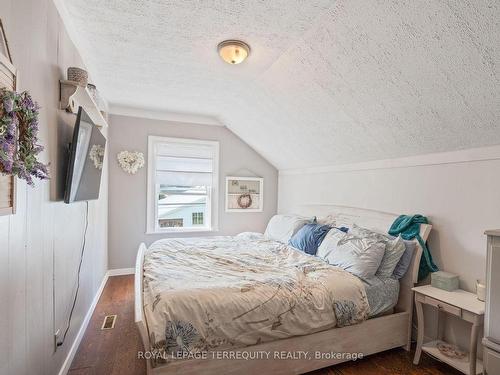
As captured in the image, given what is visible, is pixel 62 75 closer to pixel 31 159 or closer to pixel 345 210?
pixel 31 159

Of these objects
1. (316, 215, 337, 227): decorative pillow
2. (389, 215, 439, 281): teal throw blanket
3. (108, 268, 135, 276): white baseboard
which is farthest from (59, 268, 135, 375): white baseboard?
(389, 215, 439, 281): teal throw blanket

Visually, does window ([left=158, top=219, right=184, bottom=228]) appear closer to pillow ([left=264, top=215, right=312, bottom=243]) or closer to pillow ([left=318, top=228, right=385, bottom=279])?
pillow ([left=264, top=215, right=312, bottom=243])

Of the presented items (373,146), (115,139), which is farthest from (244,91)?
(115,139)

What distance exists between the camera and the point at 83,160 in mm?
1851

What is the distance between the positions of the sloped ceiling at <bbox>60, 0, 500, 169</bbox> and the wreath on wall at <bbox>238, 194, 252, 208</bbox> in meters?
1.85

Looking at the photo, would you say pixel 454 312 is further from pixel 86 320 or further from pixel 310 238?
pixel 86 320

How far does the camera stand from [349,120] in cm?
259

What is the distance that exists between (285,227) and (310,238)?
66cm

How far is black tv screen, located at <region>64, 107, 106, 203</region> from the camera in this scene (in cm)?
167

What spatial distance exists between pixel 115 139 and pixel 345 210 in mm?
3412

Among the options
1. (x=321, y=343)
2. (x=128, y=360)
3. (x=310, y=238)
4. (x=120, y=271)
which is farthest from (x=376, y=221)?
(x=120, y=271)

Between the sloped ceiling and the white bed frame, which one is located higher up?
the sloped ceiling

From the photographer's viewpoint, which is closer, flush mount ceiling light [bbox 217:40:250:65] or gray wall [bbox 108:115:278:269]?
flush mount ceiling light [bbox 217:40:250:65]

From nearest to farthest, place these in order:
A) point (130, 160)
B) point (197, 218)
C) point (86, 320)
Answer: point (86, 320) < point (130, 160) < point (197, 218)
